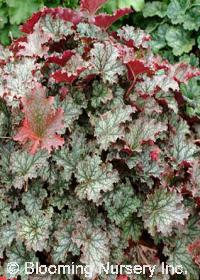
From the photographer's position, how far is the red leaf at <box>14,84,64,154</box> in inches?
79.4

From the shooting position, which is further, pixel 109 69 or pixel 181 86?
pixel 181 86

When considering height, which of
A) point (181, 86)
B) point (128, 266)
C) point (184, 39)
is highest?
point (184, 39)

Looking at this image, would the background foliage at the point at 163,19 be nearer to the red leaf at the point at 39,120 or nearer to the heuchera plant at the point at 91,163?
the heuchera plant at the point at 91,163

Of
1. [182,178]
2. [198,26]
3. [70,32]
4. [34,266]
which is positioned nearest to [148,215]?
[182,178]

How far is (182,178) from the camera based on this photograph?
2393 mm

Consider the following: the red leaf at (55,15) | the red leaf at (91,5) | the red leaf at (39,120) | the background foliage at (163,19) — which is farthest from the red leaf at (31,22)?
the background foliage at (163,19)

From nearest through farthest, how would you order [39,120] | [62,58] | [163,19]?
[39,120] < [62,58] < [163,19]

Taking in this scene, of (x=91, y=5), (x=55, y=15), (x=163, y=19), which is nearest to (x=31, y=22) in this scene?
(x=55, y=15)

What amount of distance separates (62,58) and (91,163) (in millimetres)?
487

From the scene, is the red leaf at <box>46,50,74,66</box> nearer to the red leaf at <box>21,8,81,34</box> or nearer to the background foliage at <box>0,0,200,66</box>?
the red leaf at <box>21,8,81,34</box>

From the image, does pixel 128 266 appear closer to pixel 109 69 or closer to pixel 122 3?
pixel 109 69

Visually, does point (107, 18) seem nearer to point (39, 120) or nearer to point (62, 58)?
point (62, 58)

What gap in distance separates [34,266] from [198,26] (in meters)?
2.11

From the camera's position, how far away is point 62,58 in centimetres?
226
